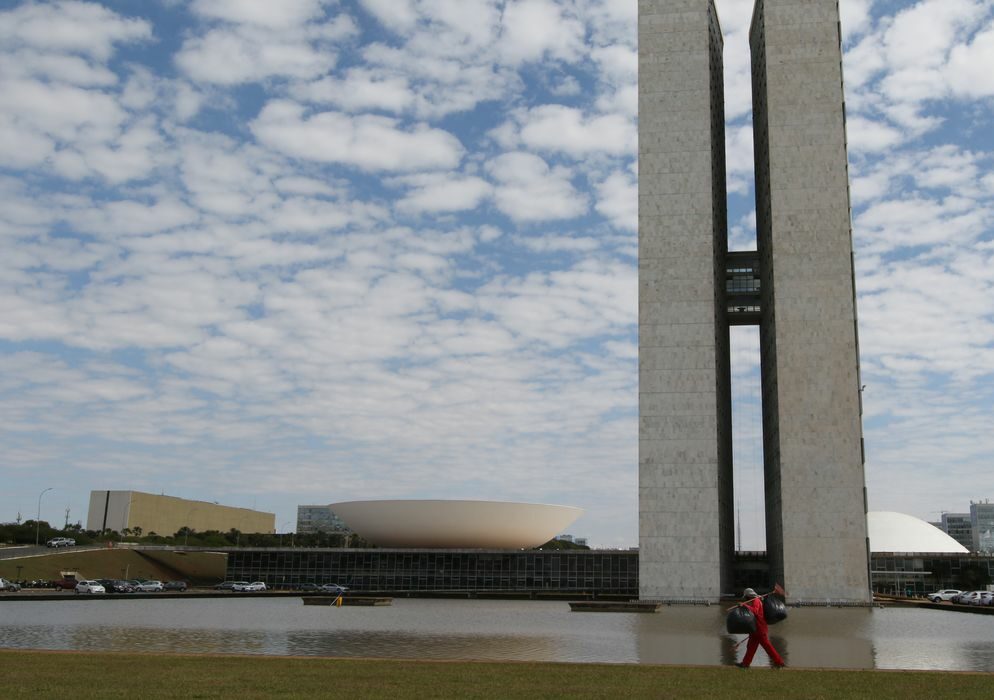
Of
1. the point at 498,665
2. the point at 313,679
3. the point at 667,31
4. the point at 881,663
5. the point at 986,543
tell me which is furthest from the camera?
the point at 986,543

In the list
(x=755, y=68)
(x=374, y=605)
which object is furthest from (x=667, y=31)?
(x=374, y=605)

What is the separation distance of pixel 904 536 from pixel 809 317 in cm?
2589

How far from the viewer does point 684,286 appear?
5891 centimetres

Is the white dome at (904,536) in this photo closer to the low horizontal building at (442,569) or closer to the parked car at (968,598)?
the low horizontal building at (442,569)

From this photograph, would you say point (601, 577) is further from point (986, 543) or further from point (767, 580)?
point (986, 543)

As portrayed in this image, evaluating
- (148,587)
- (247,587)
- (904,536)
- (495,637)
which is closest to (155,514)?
(247,587)

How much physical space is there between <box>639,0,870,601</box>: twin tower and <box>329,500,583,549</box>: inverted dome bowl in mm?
14009

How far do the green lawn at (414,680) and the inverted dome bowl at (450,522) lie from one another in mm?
53182

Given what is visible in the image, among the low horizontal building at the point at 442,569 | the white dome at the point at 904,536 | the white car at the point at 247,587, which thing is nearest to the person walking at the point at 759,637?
the white car at the point at 247,587

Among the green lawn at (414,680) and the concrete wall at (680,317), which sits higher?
the concrete wall at (680,317)

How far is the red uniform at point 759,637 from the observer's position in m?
13.7

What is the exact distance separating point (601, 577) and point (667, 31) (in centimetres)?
3629

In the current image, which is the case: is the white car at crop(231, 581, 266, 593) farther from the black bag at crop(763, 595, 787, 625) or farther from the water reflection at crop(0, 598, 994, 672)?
the black bag at crop(763, 595, 787, 625)

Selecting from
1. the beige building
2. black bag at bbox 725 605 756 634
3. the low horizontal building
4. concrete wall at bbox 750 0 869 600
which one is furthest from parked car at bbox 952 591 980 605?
the beige building
